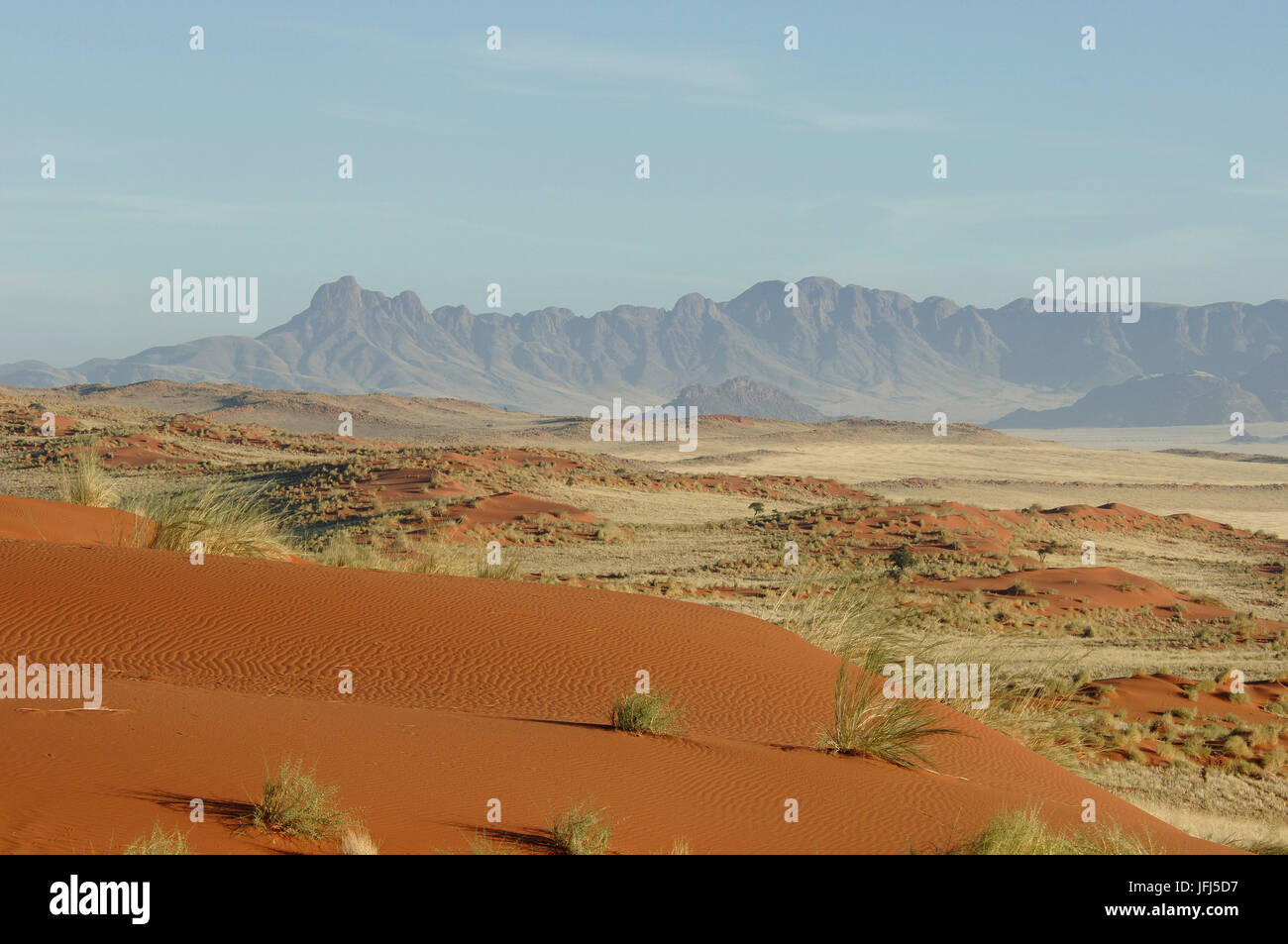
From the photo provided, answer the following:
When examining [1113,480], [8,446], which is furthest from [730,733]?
[1113,480]

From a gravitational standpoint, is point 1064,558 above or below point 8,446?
below

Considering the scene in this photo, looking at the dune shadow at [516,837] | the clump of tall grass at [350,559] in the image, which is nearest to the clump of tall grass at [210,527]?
the clump of tall grass at [350,559]

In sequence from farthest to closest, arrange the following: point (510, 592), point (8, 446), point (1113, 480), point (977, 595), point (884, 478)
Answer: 1. point (1113, 480)
2. point (884, 478)
3. point (8, 446)
4. point (977, 595)
5. point (510, 592)

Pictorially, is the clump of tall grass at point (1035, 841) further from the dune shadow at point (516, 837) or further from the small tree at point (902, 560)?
the small tree at point (902, 560)

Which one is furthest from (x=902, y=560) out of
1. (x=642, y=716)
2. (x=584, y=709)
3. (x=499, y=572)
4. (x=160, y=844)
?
(x=160, y=844)

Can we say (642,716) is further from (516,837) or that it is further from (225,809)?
(225,809)
